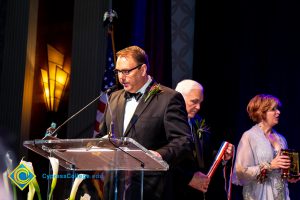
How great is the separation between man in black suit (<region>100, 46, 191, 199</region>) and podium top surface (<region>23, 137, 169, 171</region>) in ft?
1.45

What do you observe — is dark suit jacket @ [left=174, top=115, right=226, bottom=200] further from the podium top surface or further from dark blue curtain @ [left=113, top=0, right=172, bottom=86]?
dark blue curtain @ [left=113, top=0, right=172, bottom=86]

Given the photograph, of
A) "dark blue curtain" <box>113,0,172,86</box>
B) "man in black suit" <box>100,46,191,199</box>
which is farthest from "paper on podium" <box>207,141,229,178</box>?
"dark blue curtain" <box>113,0,172,86</box>

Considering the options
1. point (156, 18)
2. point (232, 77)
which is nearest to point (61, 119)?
point (156, 18)

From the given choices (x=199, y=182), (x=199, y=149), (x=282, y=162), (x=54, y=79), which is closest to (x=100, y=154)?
(x=199, y=182)

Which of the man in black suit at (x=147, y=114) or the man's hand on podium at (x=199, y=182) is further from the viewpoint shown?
the man's hand on podium at (x=199, y=182)

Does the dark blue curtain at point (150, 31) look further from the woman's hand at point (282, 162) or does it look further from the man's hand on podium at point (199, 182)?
the man's hand on podium at point (199, 182)

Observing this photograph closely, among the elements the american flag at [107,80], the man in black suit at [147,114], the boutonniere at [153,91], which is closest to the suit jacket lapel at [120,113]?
the man in black suit at [147,114]

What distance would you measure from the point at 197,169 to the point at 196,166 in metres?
0.03

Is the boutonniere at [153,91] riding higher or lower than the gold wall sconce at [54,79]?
lower

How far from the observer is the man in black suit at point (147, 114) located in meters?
3.06

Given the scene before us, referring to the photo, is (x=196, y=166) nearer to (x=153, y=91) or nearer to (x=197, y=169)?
(x=197, y=169)

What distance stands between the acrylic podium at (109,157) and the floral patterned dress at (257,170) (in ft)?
6.68

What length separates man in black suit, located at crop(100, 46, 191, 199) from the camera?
3063mm

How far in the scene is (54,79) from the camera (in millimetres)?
6703
